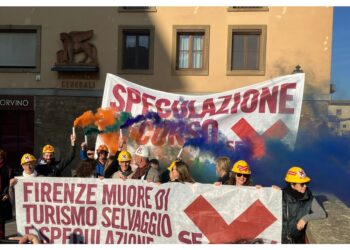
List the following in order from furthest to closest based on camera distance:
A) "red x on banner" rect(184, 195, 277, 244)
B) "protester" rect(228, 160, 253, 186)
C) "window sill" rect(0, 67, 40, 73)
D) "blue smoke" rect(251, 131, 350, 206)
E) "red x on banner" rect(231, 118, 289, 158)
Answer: "window sill" rect(0, 67, 40, 73) < "blue smoke" rect(251, 131, 350, 206) < "red x on banner" rect(231, 118, 289, 158) < "protester" rect(228, 160, 253, 186) < "red x on banner" rect(184, 195, 277, 244)

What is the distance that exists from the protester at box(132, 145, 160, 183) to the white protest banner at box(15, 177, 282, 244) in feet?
1.44

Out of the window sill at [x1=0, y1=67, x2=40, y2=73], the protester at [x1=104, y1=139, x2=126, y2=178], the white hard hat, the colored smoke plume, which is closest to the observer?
the white hard hat

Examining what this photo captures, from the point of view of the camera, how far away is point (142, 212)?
4742mm

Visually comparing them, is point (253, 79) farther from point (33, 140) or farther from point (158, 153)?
point (158, 153)

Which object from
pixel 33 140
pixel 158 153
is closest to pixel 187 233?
pixel 158 153

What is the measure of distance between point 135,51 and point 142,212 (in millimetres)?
11566

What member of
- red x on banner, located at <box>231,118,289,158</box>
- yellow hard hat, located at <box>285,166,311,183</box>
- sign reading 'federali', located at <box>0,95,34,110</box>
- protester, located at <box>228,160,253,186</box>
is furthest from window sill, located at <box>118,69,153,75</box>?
yellow hard hat, located at <box>285,166,311,183</box>

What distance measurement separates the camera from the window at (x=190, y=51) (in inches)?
602

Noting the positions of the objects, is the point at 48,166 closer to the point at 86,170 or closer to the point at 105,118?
the point at 86,170

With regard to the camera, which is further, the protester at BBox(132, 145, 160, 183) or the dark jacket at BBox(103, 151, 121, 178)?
the dark jacket at BBox(103, 151, 121, 178)

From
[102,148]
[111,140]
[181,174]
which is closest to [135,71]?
[111,140]

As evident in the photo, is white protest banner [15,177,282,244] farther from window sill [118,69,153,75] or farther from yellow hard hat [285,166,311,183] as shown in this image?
window sill [118,69,153,75]

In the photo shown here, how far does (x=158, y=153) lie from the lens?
21.7 feet

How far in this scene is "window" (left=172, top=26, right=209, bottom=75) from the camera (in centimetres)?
1529
